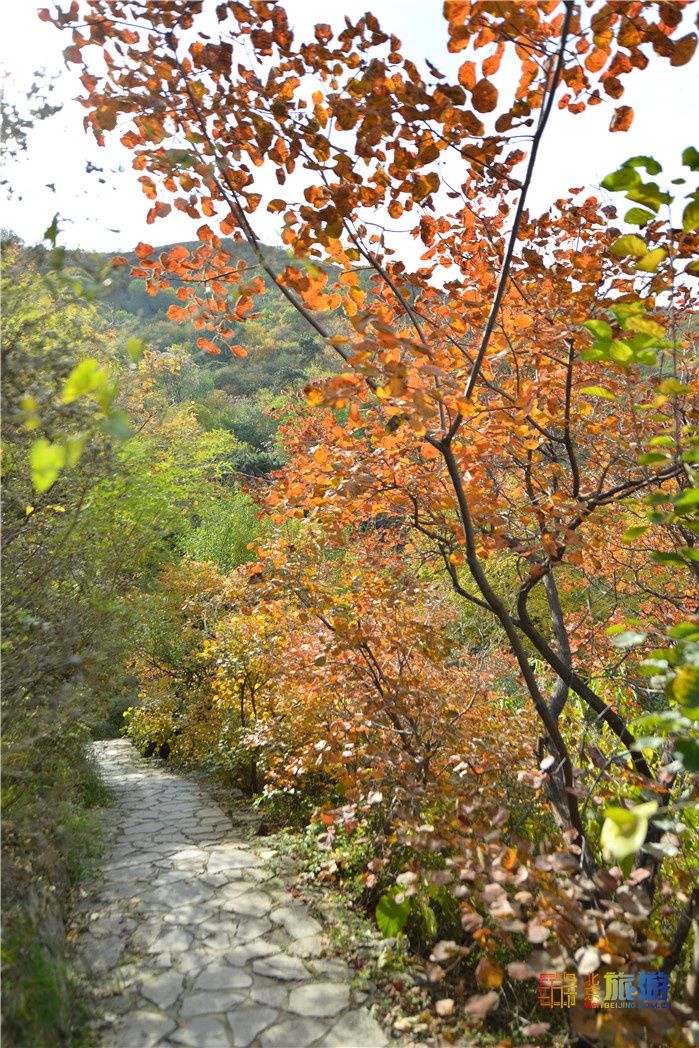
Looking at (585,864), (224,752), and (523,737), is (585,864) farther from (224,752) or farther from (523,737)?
(224,752)

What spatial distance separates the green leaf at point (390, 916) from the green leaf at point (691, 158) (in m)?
2.64

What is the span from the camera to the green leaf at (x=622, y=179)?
1.25 metres

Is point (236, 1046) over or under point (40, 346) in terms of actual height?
under

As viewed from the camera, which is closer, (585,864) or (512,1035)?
(585,864)

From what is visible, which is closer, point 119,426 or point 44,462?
point 44,462

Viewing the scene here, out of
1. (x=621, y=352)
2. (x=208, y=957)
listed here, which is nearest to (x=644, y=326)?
(x=621, y=352)

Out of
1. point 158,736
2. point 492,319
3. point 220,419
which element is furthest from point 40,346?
point 220,419

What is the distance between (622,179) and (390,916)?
2785 mm

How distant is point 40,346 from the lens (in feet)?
8.50

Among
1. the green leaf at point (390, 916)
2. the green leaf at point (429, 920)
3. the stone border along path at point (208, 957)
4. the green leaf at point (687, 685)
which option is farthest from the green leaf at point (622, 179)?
the green leaf at point (429, 920)

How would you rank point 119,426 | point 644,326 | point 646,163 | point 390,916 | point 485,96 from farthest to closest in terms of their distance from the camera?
point 390,916 → point 485,96 → point 644,326 → point 646,163 → point 119,426

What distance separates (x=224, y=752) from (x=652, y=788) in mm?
4952

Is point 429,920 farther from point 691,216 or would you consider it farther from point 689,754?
point 691,216

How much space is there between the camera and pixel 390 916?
8.94 feet
